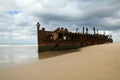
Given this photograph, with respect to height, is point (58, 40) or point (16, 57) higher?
point (58, 40)

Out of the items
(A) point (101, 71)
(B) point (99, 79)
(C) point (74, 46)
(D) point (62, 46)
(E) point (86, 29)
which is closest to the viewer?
(B) point (99, 79)

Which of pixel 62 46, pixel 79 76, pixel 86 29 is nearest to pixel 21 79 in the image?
pixel 79 76

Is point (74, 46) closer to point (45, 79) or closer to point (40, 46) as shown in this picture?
point (40, 46)

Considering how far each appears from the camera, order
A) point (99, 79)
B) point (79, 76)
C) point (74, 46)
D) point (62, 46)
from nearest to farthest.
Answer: point (99, 79)
point (79, 76)
point (62, 46)
point (74, 46)

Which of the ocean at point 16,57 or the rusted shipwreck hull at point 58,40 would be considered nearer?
the ocean at point 16,57

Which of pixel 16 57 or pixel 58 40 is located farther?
pixel 58 40

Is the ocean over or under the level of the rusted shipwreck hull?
under

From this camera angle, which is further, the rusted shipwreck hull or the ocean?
the rusted shipwreck hull

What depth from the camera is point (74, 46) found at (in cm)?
1758

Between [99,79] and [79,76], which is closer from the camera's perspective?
[99,79]

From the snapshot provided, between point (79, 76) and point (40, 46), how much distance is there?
11.1 metres

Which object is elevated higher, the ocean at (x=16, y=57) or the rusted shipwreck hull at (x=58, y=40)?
the rusted shipwreck hull at (x=58, y=40)

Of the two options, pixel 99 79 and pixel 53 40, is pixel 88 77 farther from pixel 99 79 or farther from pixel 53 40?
pixel 53 40

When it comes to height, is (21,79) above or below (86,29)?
below
